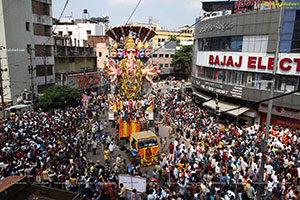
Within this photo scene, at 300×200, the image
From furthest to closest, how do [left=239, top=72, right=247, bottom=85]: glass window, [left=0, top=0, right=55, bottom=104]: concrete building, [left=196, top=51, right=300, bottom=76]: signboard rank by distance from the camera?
1. [left=0, top=0, right=55, bottom=104]: concrete building
2. [left=239, top=72, right=247, bottom=85]: glass window
3. [left=196, top=51, right=300, bottom=76]: signboard

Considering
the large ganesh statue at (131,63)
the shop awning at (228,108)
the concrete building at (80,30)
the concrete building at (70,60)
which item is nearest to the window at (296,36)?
the shop awning at (228,108)

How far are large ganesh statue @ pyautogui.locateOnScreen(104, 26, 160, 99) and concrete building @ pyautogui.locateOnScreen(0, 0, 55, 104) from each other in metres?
8.81

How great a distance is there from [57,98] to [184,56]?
33.8 metres

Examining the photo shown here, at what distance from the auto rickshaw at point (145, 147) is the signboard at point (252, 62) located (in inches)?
470

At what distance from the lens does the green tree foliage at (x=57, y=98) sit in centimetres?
2252

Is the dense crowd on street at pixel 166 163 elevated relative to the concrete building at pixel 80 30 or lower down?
lower down

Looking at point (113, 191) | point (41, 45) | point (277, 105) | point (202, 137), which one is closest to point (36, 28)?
point (41, 45)

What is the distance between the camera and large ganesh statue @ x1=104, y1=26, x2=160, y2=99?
19.5 metres

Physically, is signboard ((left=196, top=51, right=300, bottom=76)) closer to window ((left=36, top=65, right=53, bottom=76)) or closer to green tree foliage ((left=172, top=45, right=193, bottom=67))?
window ((left=36, top=65, right=53, bottom=76))

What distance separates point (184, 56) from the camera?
50406 millimetres

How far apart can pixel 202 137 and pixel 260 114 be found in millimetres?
7979

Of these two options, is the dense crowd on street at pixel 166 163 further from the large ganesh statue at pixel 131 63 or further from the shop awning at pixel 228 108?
the large ganesh statue at pixel 131 63

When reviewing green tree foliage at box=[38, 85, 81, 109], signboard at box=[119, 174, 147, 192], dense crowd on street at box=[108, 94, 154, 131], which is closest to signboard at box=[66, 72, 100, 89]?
green tree foliage at box=[38, 85, 81, 109]

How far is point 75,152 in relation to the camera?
12109 millimetres
